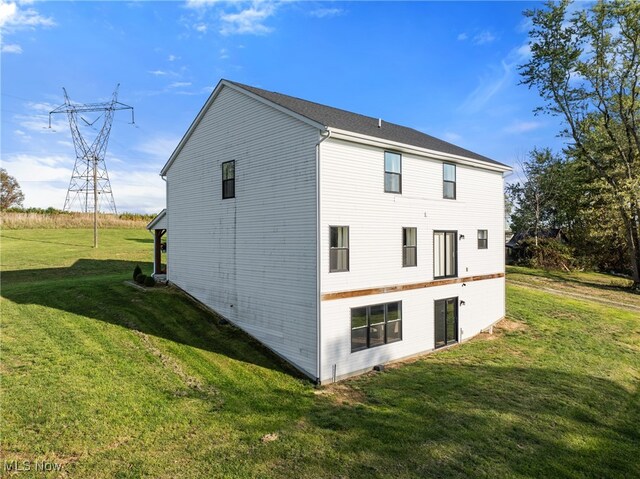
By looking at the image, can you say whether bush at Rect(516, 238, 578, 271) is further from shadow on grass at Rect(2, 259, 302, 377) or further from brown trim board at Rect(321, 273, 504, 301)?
shadow on grass at Rect(2, 259, 302, 377)

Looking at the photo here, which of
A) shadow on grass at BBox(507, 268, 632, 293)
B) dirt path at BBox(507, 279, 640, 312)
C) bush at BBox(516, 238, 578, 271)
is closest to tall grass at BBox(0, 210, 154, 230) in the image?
dirt path at BBox(507, 279, 640, 312)

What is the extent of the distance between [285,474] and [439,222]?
12371 mm

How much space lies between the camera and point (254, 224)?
47.3ft

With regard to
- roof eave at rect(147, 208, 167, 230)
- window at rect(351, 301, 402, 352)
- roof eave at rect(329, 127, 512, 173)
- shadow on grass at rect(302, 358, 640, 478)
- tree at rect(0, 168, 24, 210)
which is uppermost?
tree at rect(0, 168, 24, 210)

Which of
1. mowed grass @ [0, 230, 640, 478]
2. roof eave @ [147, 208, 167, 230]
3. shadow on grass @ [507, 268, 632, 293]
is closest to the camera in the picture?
mowed grass @ [0, 230, 640, 478]

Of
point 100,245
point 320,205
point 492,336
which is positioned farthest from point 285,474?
point 100,245

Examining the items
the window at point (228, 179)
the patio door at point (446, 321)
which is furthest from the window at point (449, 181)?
the window at point (228, 179)

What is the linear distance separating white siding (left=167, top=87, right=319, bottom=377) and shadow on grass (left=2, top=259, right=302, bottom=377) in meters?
0.57

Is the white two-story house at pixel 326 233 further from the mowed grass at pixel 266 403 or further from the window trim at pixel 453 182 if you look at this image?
the mowed grass at pixel 266 403

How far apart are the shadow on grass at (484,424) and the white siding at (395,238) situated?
1979 mm

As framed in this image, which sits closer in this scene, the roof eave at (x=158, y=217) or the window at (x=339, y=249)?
the window at (x=339, y=249)

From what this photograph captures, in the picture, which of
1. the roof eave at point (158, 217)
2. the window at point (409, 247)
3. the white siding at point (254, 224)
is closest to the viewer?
the white siding at point (254, 224)

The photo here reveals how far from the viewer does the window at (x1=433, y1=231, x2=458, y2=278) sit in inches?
651

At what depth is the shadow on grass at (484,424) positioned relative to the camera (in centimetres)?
780
